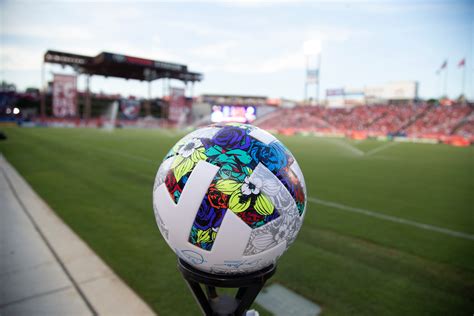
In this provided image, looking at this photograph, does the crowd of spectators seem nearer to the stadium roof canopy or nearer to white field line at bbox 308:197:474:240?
the stadium roof canopy

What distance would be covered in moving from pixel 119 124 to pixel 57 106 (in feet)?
43.6

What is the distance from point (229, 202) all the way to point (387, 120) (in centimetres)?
5719

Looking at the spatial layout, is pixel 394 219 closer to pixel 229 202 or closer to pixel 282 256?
pixel 282 256

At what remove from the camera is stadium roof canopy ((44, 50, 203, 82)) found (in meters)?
50.9

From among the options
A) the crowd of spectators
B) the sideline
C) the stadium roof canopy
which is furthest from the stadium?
the stadium roof canopy

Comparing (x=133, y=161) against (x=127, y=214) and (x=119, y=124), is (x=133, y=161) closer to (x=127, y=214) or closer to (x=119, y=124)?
(x=127, y=214)

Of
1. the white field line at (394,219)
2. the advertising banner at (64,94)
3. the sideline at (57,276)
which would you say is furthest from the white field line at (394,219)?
the advertising banner at (64,94)

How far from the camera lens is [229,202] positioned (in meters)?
1.57

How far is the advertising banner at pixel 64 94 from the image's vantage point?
43531 mm

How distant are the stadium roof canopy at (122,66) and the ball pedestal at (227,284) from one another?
181 ft

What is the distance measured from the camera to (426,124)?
46.4m

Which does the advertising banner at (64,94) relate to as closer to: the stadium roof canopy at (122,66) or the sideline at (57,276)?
the stadium roof canopy at (122,66)

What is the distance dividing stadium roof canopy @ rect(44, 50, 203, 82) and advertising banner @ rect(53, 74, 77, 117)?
8.20 metres

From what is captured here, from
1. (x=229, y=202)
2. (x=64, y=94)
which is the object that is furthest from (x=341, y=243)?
(x=64, y=94)
